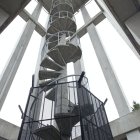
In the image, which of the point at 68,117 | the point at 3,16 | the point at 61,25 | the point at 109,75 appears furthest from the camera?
the point at 61,25

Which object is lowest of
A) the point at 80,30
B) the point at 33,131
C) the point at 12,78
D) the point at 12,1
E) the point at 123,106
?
the point at 33,131

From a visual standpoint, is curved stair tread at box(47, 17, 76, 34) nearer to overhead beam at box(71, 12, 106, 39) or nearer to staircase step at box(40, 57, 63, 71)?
overhead beam at box(71, 12, 106, 39)

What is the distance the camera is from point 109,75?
572 cm

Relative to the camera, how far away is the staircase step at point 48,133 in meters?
3.28

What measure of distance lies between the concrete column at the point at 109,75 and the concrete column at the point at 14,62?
8.75ft

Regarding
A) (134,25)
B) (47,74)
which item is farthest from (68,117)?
(47,74)

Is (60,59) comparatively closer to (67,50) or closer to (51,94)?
(67,50)

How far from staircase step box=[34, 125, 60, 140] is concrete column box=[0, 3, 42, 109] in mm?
1678

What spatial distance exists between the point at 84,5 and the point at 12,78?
6.64 metres

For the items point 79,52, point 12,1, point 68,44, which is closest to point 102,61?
point 79,52

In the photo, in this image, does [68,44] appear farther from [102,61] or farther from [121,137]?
[121,137]

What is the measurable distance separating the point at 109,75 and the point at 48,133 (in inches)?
120

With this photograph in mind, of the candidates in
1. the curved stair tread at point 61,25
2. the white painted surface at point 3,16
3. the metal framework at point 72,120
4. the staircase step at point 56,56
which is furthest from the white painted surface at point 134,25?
the curved stair tread at point 61,25

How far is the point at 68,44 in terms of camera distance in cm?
550
